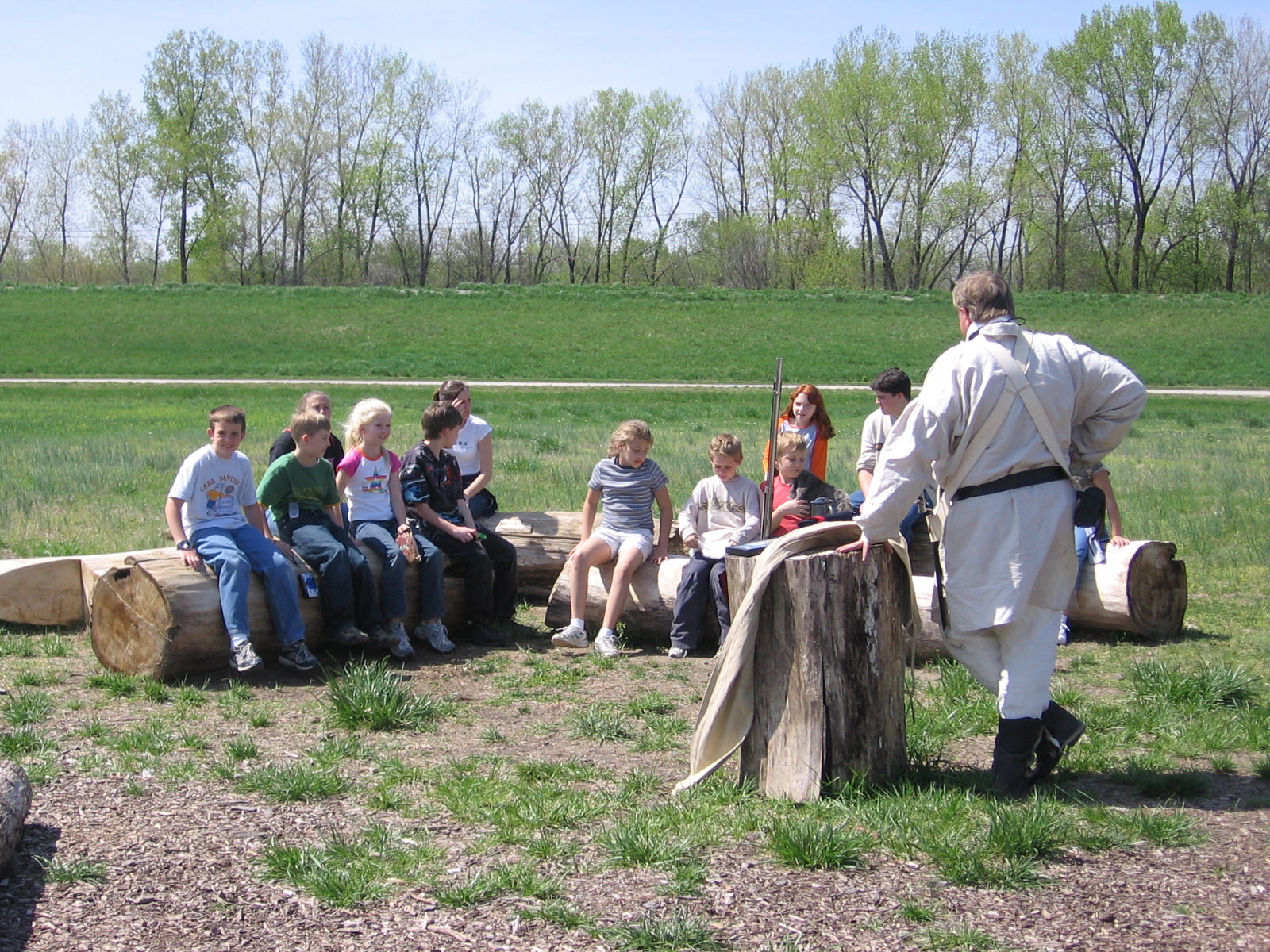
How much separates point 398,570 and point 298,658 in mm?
791

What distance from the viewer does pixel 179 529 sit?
6.35 m

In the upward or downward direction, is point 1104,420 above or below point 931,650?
above

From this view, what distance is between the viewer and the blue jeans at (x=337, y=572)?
659cm

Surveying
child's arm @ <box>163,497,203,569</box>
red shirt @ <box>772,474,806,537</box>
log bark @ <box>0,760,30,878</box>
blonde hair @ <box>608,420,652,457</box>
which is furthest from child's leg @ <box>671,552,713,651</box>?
log bark @ <box>0,760,30,878</box>

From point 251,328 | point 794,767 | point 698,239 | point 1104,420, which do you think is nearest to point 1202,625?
point 1104,420

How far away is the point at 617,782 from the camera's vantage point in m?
4.68

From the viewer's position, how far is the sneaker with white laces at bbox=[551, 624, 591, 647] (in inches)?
281

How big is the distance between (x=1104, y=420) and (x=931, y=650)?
2.65 meters

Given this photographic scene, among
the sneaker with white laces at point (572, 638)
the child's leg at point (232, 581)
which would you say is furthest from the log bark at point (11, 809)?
the sneaker with white laces at point (572, 638)

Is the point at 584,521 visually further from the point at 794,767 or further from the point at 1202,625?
the point at 1202,625

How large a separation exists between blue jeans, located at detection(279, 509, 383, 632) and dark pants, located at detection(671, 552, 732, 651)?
66.0 inches

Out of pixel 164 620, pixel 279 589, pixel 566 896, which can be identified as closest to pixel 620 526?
pixel 279 589

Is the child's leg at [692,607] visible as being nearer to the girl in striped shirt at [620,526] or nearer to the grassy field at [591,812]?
the grassy field at [591,812]

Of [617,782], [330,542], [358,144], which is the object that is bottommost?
[617,782]
